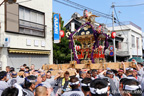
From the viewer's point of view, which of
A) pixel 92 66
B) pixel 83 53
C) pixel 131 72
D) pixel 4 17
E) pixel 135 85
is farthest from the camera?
pixel 83 53

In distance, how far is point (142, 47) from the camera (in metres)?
39.0

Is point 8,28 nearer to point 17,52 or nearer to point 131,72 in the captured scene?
point 17,52

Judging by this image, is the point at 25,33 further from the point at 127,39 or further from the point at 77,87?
the point at 127,39

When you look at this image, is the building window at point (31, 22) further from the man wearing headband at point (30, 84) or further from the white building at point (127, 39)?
the white building at point (127, 39)

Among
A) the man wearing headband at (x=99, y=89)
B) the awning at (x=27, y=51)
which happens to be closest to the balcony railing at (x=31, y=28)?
the awning at (x=27, y=51)

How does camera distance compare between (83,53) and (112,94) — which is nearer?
(112,94)

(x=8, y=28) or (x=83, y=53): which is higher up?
(x=8, y=28)

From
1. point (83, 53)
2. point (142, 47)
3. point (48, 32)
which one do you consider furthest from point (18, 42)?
point (142, 47)

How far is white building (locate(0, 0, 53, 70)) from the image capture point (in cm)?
1278

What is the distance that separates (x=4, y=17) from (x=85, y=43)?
6.34 m

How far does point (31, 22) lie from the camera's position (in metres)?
15.1

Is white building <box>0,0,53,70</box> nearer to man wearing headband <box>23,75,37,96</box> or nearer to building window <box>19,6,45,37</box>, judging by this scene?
building window <box>19,6,45,37</box>

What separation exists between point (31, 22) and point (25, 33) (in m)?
1.29

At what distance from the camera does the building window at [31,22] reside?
14365mm
